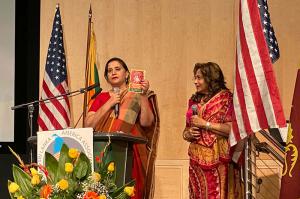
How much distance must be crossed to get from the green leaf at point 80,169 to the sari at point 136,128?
184 centimetres

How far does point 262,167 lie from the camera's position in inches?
238

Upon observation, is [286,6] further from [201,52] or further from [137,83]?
[137,83]

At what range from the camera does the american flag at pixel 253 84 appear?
3.51 m

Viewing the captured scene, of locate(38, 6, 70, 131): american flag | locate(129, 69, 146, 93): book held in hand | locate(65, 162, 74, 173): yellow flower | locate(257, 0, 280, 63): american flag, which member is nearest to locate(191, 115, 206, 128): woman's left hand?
locate(129, 69, 146, 93): book held in hand

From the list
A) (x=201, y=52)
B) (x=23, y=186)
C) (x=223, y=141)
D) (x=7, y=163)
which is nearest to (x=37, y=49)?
(x=7, y=163)

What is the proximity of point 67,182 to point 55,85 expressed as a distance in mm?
3534

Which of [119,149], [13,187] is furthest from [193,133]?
[13,187]

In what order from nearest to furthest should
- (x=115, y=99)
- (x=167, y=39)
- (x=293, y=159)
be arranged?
(x=293, y=159)
(x=115, y=99)
(x=167, y=39)

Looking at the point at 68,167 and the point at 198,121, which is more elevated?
the point at 198,121

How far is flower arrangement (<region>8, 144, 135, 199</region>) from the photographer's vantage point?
7.73 ft

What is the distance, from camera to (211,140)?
14.4 ft

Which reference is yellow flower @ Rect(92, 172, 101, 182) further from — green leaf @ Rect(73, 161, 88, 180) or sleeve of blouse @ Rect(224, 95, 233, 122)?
sleeve of blouse @ Rect(224, 95, 233, 122)

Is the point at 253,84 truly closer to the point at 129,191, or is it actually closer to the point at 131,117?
the point at 131,117

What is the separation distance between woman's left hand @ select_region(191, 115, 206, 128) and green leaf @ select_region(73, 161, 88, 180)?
6.61 ft
